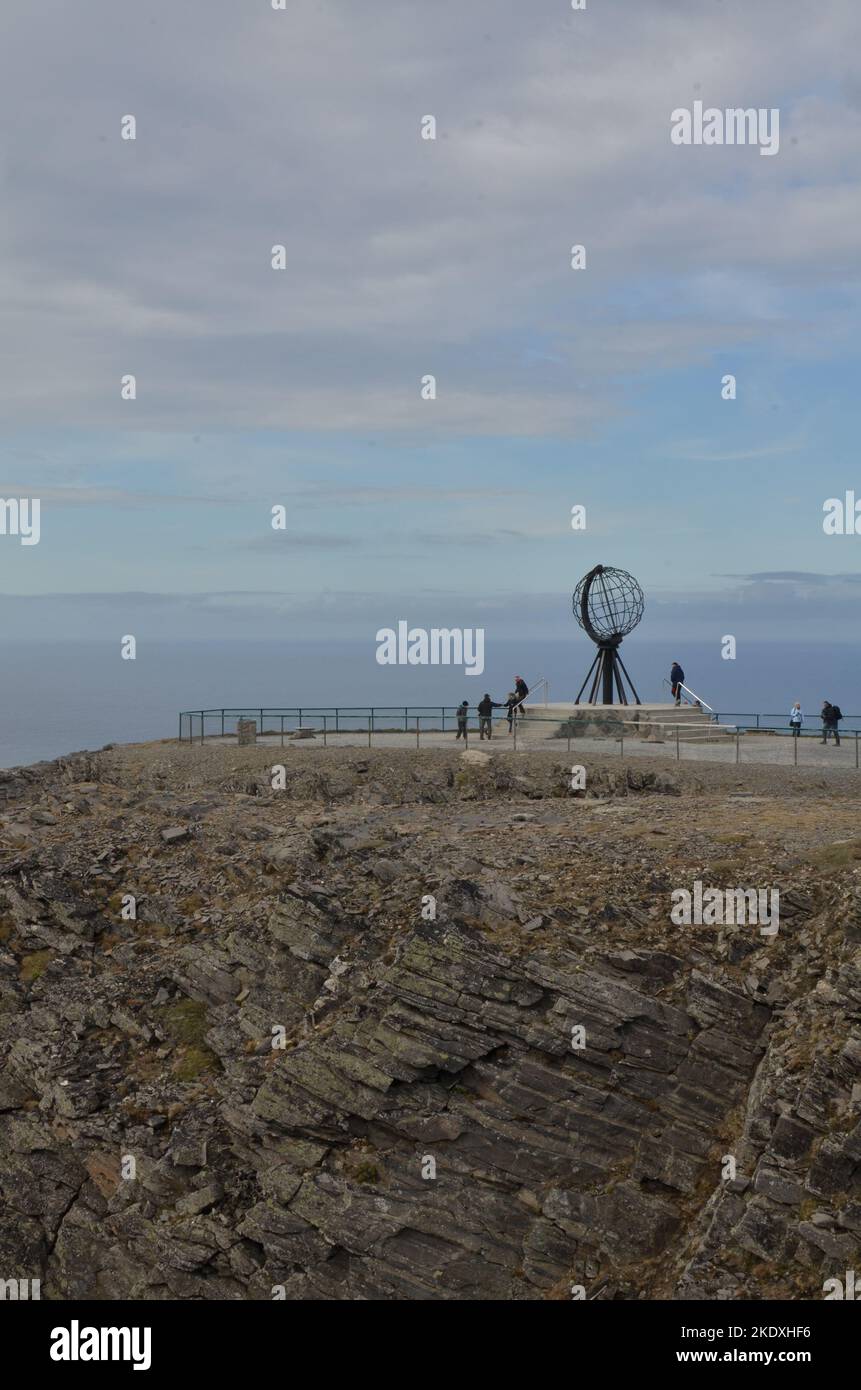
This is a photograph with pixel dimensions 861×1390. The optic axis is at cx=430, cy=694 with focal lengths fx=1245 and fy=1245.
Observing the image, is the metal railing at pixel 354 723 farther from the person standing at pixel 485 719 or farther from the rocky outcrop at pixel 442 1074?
the rocky outcrop at pixel 442 1074

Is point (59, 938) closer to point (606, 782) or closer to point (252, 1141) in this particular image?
point (252, 1141)

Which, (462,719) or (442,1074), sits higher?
(462,719)

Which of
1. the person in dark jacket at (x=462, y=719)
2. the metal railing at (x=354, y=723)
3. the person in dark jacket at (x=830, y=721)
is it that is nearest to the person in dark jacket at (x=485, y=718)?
the metal railing at (x=354, y=723)

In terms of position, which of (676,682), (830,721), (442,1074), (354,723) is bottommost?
(442,1074)

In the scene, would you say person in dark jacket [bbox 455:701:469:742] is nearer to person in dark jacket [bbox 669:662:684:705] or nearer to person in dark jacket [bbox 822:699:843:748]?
person in dark jacket [bbox 669:662:684:705]

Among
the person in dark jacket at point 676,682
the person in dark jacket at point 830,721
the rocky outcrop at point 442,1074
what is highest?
the person in dark jacket at point 676,682

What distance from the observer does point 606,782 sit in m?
36.5

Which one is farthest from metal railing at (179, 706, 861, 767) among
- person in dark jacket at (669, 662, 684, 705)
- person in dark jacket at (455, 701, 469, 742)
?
person in dark jacket at (669, 662, 684, 705)

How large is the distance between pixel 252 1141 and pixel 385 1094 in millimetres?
2410

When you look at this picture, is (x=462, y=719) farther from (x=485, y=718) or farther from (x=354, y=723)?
(x=354, y=723)

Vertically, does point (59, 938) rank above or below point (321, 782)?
below

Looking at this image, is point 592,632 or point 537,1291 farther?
point 592,632

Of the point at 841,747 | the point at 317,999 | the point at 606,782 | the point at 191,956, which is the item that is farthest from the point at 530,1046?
the point at 841,747

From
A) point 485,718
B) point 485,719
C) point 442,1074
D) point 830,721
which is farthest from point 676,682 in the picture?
point 442,1074
